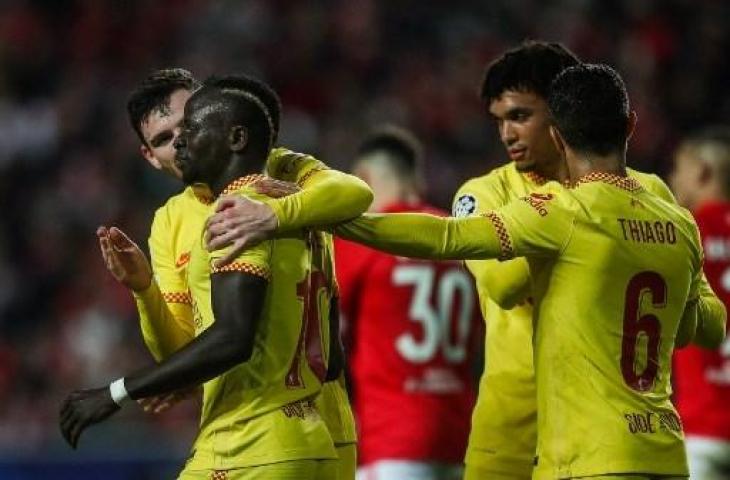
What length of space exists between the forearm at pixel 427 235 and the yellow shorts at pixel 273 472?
0.62 metres

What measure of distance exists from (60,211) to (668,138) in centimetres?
473

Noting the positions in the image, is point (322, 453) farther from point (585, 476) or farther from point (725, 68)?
point (725, 68)

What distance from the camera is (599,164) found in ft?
15.5

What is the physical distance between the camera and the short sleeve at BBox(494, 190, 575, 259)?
15.0 ft

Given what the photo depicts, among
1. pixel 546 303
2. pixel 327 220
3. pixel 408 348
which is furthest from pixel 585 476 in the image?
pixel 408 348

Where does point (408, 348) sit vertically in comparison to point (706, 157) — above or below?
below

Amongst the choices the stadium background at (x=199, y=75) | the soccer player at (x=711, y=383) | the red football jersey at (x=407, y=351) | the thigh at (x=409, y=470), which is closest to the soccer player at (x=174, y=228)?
the red football jersey at (x=407, y=351)

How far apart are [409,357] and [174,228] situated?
2401 millimetres

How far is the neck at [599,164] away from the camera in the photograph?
4.71 metres

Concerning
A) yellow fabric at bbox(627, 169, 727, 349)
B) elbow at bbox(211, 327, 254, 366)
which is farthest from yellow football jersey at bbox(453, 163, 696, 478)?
elbow at bbox(211, 327, 254, 366)

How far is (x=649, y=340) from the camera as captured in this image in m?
4.69

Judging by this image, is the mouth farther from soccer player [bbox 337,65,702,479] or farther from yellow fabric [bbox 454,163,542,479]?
soccer player [bbox 337,65,702,479]

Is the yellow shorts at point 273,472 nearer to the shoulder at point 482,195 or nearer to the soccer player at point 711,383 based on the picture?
the shoulder at point 482,195

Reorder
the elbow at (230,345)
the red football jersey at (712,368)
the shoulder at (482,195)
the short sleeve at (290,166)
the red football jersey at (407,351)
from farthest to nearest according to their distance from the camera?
the red football jersey at (407,351), the red football jersey at (712,368), the shoulder at (482,195), the short sleeve at (290,166), the elbow at (230,345)
